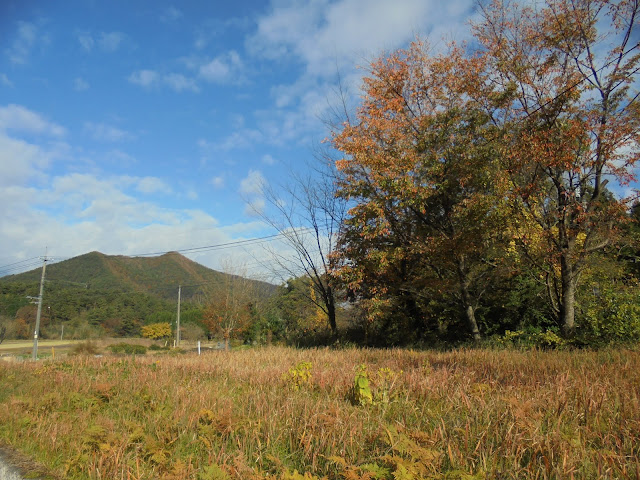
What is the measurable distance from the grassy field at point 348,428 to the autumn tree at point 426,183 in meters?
6.44

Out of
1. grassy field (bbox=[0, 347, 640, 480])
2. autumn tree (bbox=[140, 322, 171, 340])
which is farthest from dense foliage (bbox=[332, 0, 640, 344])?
autumn tree (bbox=[140, 322, 171, 340])

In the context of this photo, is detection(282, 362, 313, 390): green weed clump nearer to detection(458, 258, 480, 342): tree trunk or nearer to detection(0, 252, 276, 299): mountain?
detection(458, 258, 480, 342): tree trunk

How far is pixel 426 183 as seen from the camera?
11672 millimetres

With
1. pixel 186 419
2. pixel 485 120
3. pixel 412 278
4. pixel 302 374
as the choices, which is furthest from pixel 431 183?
pixel 186 419

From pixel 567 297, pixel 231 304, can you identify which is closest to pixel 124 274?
pixel 231 304

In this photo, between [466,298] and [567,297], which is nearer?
[567,297]

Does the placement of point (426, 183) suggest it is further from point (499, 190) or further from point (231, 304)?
point (231, 304)

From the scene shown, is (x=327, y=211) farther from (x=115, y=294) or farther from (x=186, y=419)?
(x=115, y=294)

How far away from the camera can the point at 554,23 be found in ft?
33.2

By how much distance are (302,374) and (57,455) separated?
9.18 feet

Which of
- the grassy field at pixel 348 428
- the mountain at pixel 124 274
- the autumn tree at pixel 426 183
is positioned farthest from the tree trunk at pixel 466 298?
the mountain at pixel 124 274

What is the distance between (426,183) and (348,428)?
959cm

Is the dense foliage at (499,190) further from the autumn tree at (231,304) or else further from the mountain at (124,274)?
the mountain at (124,274)

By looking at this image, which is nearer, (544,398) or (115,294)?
(544,398)
